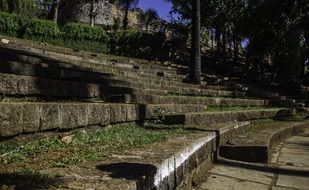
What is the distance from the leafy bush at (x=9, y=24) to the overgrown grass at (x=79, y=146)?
16.9 metres

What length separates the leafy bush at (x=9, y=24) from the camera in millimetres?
21281

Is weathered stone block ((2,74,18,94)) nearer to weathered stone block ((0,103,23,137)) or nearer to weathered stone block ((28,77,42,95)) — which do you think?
weathered stone block ((28,77,42,95))

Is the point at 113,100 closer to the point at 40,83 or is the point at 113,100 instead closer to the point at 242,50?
the point at 40,83

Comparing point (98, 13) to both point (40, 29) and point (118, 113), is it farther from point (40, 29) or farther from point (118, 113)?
point (118, 113)

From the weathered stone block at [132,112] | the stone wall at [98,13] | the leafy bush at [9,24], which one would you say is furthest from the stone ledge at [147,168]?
the stone wall at [98,13]

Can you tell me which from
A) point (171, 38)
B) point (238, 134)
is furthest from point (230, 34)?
point (238, 134)

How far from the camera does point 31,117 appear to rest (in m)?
4.16

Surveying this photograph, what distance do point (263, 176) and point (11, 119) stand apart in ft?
10.7

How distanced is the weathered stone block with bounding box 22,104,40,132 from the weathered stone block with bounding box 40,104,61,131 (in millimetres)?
A: 64

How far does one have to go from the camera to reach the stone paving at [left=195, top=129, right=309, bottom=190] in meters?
5.27

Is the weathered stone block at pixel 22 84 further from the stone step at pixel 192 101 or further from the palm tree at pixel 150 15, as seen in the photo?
the palm tree at pixel 150 15

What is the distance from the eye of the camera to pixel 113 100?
7055mm

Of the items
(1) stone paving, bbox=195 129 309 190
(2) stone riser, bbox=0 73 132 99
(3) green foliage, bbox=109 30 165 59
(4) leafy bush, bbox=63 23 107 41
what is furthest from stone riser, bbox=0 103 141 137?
(3) green foliage, bbox=109 30 165 59

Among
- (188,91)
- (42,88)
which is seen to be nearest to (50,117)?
(42,88)
